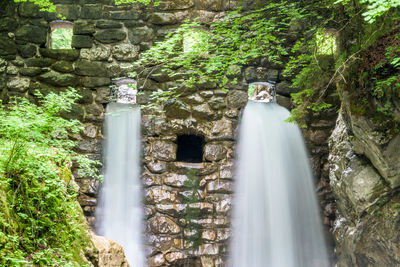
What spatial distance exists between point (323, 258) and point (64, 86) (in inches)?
200

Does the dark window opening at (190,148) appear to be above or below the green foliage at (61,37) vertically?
below

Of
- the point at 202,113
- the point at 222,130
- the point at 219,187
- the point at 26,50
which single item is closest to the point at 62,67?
the point at 26,50

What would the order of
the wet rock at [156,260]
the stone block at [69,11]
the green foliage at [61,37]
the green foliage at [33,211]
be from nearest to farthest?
1. the green foliage at [33,211]
2. the wet rock at [156,260]
3. the stone block at [69,11]
4. the green foliage at [61,37]

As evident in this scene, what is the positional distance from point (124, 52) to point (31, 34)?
5.09ft

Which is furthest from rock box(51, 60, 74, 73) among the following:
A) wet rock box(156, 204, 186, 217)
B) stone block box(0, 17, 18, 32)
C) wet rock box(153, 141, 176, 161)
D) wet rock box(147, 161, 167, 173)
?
wet rock box(156, 204, 186, 217)

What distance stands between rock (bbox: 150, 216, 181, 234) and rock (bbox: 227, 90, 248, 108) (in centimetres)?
217

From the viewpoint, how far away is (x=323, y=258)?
475cm

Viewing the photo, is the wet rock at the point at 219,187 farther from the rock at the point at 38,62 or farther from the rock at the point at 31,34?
the rock at the point at 31,34

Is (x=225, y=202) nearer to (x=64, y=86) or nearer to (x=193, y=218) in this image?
(x=193, y=218)

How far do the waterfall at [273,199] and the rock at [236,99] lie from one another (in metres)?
0.14

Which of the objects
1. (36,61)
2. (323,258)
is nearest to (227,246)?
(323,258)

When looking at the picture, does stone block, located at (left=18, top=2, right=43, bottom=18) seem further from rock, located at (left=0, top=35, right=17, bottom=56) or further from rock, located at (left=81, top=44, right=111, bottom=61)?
rock, located at (left=81, top=44, right=111, bottom=61)

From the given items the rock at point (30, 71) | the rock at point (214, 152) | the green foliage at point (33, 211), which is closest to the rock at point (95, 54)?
the rock at point (30, 71)

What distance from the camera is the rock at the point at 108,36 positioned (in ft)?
16.5
